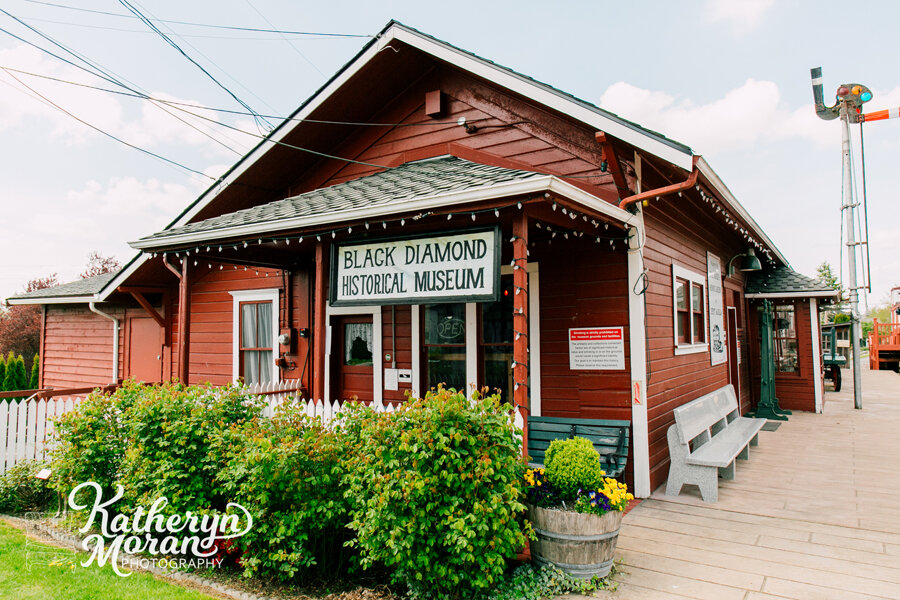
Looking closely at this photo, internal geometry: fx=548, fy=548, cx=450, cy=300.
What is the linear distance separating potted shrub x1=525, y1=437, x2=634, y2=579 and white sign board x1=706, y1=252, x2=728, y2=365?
5882 millimetres

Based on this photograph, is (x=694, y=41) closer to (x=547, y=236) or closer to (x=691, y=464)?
(x=547, y=236)

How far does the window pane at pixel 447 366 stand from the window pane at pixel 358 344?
1109 mm

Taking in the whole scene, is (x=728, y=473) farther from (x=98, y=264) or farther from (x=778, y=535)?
(x=98, y=264)

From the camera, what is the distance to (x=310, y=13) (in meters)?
11.0

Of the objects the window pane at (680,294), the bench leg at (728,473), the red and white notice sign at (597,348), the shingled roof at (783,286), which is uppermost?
the shingled roof at (783,286)

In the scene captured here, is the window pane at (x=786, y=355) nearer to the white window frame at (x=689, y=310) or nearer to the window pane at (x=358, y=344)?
the white window frame at (x=689, y=310)

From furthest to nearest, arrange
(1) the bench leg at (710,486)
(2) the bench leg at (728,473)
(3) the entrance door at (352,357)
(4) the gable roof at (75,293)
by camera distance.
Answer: (4) the gable roof at (75,293)
(3) the entrance door at (352,357)
(2) the bench leg at (728,473)
(1) the bench leg at (710,486)

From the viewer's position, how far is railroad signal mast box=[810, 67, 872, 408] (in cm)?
1326

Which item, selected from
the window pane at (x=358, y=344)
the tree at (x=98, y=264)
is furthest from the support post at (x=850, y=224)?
the tree at (x=98, y=264)

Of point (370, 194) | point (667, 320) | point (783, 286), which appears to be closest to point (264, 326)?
point (370, 194)

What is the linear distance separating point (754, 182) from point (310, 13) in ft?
148

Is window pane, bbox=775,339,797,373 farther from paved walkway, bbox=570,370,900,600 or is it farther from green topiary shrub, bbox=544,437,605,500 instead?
green topiary shrub, bbox=544,437,605,500

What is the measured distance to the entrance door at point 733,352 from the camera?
11.0 metres

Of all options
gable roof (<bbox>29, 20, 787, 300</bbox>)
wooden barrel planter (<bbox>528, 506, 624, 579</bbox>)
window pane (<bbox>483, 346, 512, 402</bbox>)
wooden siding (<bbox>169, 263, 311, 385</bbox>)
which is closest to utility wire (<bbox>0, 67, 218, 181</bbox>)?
gable roof (<bbox>29, 20, 787, 300</bbox>)
